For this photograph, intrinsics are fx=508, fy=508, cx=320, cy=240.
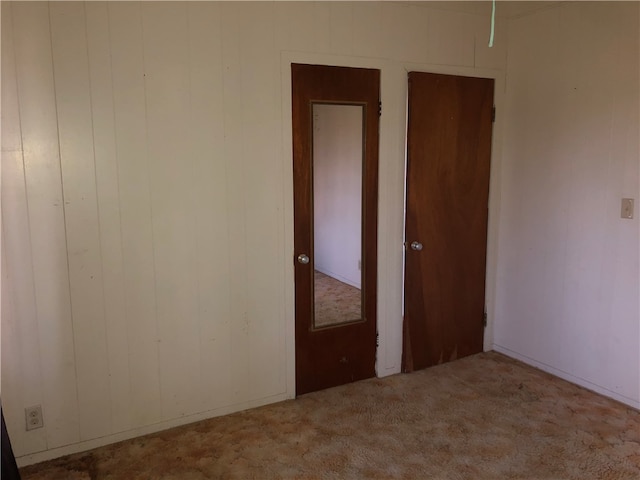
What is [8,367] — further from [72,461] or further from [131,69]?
[131,69]

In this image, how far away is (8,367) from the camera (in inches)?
92.4

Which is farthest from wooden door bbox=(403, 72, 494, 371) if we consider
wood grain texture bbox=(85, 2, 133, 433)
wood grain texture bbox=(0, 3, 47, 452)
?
wood grain texture bbox=(0, 3, 47, 452)

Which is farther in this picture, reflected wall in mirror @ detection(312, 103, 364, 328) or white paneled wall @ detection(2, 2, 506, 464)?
reflected wall in mirror @ detection(312, 103, 364, 328)

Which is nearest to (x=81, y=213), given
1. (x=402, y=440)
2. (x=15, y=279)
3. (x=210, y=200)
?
(x=15, y=279)

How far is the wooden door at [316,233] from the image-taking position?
2.91 metres

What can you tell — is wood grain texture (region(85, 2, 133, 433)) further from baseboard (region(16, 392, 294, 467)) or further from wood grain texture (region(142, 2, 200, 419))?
wood grain texture (region(142, 2, 200, 419))

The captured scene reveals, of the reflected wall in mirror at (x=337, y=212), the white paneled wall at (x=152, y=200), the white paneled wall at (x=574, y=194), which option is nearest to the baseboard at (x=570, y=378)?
the white paneled wall at (x=574, y=194)

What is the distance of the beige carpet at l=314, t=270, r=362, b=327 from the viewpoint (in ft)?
10.3

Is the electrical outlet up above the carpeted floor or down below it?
above

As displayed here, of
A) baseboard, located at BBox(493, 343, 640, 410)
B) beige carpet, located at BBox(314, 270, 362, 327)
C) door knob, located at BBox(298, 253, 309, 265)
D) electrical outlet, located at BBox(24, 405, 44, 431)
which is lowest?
baseboard, located at BBox(493, 343, 640, 410)

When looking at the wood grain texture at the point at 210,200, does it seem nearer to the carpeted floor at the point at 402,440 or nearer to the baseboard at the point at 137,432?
the baseboard at the point at 137,432

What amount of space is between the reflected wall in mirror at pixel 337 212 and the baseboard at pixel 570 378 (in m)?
1.27

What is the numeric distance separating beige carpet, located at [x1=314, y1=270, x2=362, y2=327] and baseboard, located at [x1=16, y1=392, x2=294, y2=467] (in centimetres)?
53

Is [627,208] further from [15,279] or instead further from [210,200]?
[15,279]
